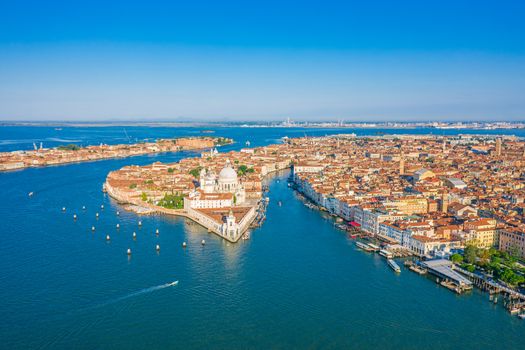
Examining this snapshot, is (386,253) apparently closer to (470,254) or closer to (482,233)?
(470,254)

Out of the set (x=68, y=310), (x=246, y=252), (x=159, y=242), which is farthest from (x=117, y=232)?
(x=68, y=310)

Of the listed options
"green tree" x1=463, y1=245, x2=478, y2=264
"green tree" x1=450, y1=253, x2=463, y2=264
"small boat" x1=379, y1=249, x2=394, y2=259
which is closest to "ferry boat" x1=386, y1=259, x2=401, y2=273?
"small boat" x1=379, y1=249, x2=394, y2=259

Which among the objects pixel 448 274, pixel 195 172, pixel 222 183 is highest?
pixel 222 183

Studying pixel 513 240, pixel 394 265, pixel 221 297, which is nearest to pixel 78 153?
pixel 221 297

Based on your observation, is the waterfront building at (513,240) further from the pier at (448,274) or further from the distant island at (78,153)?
the distant island at (78,153)

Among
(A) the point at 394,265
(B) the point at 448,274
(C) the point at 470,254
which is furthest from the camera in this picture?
(A) the point at 394,265

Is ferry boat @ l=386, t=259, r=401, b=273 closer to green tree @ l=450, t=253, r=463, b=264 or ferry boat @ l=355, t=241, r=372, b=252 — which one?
ferry boat @ l=355, t=241, r=372, b=252

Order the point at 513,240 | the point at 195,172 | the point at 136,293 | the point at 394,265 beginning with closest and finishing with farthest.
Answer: the point at 136,293
the point at 394,265
the point at 513,240
the point at 195,172
